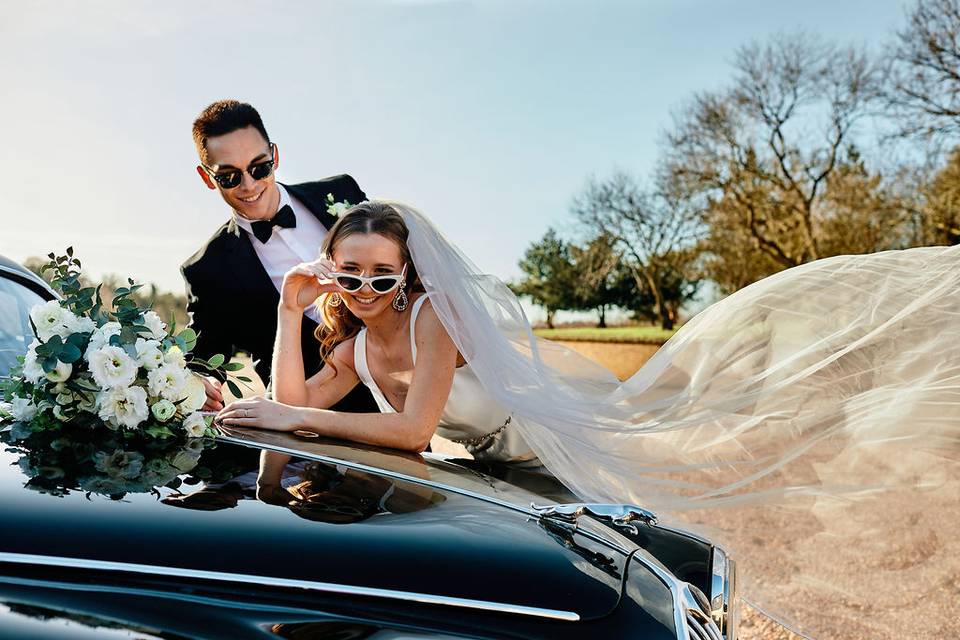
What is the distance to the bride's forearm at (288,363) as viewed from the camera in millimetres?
3195

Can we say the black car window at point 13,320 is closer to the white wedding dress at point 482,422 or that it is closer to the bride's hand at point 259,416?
the bride's hand at point 259,416

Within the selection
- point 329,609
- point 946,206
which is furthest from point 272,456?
point 946,206

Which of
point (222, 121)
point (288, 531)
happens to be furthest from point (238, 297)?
point (288, 531)

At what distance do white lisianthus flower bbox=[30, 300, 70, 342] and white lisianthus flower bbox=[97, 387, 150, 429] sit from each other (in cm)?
26

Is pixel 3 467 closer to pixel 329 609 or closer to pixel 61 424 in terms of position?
pixel 61 424

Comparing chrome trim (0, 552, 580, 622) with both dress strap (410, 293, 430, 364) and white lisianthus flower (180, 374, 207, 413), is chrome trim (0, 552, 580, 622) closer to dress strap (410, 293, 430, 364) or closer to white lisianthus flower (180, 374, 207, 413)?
white lisianthus flower (180, 374, 207, 413)

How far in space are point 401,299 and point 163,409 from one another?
118cm

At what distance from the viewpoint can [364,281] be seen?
300 centimetres

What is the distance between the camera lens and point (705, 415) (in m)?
3.04

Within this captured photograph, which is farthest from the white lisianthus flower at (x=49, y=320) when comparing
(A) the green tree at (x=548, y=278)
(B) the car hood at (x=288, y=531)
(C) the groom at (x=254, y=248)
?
(A) the green tree at (x=548, y=278)

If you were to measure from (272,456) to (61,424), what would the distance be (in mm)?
579

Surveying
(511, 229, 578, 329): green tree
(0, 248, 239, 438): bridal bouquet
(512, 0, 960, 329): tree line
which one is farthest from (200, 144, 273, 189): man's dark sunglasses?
(511, 229, 578, 329): green tree

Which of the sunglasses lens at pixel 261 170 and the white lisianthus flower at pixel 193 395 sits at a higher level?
the sunglasses lens at pixel 261 170

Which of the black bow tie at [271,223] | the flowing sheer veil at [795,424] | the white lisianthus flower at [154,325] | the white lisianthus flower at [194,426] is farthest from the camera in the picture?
the black bow tie at [271,223]
